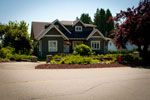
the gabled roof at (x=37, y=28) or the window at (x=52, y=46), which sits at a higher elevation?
the gabled roof at (x=37, y=28)

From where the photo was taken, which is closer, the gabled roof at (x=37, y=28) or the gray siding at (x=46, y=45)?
the gray siding at (x=46, y=45)

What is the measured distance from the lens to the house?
21.5 metres

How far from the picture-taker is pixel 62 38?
22.5 m

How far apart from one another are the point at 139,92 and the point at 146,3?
14.6 metres

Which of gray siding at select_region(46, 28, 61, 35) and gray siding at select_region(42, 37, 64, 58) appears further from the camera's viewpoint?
gray siding at select_region(46, 28, 61, 35)

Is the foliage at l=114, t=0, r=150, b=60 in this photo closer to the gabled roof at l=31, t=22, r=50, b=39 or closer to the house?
the house

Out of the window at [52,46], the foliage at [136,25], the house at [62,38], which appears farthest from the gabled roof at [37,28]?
the foliage at [136,25]

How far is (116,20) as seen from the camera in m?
17.3

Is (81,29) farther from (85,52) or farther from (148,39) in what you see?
(148,39)

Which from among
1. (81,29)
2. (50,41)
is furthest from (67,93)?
(81,29)

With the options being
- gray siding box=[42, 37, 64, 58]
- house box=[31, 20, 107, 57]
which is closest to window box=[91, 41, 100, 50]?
house box=[31, 20, 107, 57]

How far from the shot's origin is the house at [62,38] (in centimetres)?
2155

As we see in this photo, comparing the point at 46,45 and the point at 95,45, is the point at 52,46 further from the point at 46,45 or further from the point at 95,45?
the point at 95,45

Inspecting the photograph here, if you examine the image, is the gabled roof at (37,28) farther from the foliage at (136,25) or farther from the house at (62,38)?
the foliage at (136,25)
